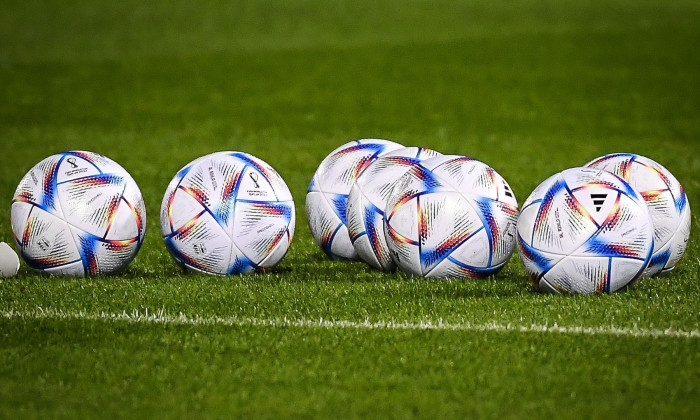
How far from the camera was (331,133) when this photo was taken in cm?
2359

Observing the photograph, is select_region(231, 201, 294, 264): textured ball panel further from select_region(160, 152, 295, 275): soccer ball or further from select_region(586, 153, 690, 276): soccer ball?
select_region(586, 153, 690, 276): soccer ball

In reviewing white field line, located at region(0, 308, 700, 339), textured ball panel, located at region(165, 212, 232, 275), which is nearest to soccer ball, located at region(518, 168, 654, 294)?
white field line, located at region(0, 308, 700, 339)

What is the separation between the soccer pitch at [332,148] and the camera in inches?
259

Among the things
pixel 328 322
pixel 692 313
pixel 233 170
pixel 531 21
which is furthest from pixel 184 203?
pixel 531 21

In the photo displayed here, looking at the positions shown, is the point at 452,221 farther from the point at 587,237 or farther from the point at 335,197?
the point at 335,197

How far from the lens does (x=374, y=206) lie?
32.4ft

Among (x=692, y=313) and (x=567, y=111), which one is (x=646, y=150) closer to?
(x=567, y=111)

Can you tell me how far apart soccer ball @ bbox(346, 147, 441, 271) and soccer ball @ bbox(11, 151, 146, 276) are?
2.03 meters

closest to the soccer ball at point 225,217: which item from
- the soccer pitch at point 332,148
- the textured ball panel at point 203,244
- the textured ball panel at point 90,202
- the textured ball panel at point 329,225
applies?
the textured ball panel at point 203,244

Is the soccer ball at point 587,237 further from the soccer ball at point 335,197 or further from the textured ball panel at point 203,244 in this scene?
the textured ball panel at point 203,244

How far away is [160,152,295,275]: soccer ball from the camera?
31.1 feet

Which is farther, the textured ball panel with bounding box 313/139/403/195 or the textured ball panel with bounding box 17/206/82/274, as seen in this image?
the textured ball panel with bounding box 313/139/403/195

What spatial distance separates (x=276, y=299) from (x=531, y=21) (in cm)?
3217

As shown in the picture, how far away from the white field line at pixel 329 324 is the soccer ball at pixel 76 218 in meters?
1.20
